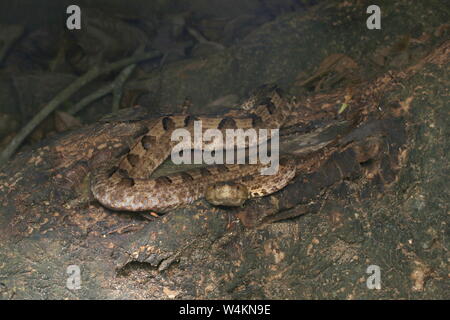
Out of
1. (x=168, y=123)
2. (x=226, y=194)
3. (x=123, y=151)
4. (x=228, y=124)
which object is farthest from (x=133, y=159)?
(x=226, y=194)

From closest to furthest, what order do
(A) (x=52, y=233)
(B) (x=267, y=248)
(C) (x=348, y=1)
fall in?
(B) (x=267, y=248), (A) (x=52, y=233), (C) (x=348, y=1)

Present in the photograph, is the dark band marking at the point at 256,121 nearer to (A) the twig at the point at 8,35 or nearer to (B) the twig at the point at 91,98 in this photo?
(B) the twig at the point at 91,98

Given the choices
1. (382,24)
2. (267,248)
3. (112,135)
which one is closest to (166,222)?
(267,248)

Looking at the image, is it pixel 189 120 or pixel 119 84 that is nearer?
pixel 189 120

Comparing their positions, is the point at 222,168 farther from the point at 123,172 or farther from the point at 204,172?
the point at 123,172

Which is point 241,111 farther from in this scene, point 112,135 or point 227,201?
point 227,201

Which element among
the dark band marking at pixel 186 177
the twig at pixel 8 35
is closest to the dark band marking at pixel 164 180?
the dark band marking at pixel 186 177

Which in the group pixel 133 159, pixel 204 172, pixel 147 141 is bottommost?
pixel 204 172

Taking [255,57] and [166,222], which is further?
[255,57]

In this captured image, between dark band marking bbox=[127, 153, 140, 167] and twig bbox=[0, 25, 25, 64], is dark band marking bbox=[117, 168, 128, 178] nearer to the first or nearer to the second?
dark band marking bbox=[127, 153, 140, 167]
